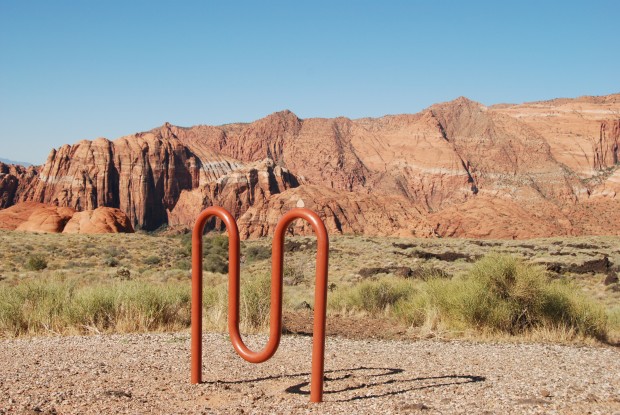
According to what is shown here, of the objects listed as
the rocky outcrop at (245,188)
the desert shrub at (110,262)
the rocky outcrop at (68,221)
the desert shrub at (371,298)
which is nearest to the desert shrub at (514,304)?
the desert shrub at (371,298)

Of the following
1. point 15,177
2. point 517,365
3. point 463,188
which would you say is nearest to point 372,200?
point 463,188

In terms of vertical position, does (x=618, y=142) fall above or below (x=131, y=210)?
above

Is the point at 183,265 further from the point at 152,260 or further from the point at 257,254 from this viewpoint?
the point at 257,254

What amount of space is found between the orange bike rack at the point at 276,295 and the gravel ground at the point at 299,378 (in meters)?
0.31

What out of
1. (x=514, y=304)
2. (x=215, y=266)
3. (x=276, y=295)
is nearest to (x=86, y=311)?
(x=276, y=295)

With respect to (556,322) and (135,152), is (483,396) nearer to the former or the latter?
(556,322)

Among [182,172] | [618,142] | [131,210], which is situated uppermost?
[618,142]

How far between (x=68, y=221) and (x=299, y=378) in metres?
42.4

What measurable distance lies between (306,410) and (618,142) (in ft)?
432

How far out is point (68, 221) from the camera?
145 ft

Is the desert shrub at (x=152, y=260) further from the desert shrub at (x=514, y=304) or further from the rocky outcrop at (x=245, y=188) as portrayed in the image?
the rocky outcrop at (x=245, y=188)

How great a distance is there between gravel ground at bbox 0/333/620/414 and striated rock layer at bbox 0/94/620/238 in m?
50.6

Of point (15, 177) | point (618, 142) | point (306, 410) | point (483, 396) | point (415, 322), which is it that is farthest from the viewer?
point (618, 142)

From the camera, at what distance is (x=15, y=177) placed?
333 ft
